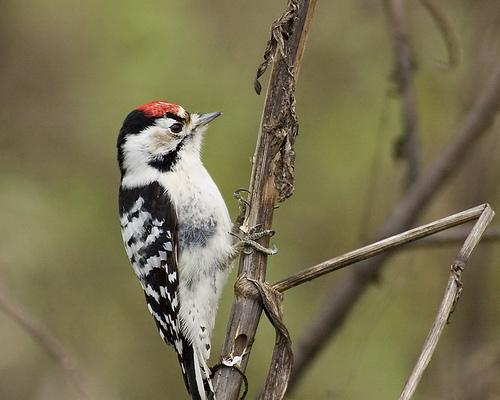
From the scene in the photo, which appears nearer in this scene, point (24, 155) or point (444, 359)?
point (444, 359)

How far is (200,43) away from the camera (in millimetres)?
5000


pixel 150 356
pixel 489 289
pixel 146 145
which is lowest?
pixel 150 356

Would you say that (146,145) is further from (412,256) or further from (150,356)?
(150,356)

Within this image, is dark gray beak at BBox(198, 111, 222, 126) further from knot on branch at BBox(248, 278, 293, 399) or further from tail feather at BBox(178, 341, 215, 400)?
knot on branch at BBox(248, 278, 293, 399)

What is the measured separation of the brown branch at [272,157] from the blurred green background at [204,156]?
237 centimetres

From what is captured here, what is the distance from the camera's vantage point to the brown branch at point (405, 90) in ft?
11.8

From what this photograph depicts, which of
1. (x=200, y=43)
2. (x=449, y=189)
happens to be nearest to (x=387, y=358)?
(x=449, y=189)

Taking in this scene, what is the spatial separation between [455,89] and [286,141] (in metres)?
2.67

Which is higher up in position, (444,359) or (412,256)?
(412,256)

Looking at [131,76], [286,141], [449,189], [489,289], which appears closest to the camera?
[286,141]

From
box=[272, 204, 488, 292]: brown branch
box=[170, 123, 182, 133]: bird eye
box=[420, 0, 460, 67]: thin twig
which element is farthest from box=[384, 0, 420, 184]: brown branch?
box=[272, 204, 488, 292]: brown branch

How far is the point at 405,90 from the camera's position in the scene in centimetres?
360

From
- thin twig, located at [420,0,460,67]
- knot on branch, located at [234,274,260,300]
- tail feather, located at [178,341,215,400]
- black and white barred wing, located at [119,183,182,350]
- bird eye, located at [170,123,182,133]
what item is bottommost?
tail feather, located at [178,341,215,400]

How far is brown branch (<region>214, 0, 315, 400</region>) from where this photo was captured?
225 cm
